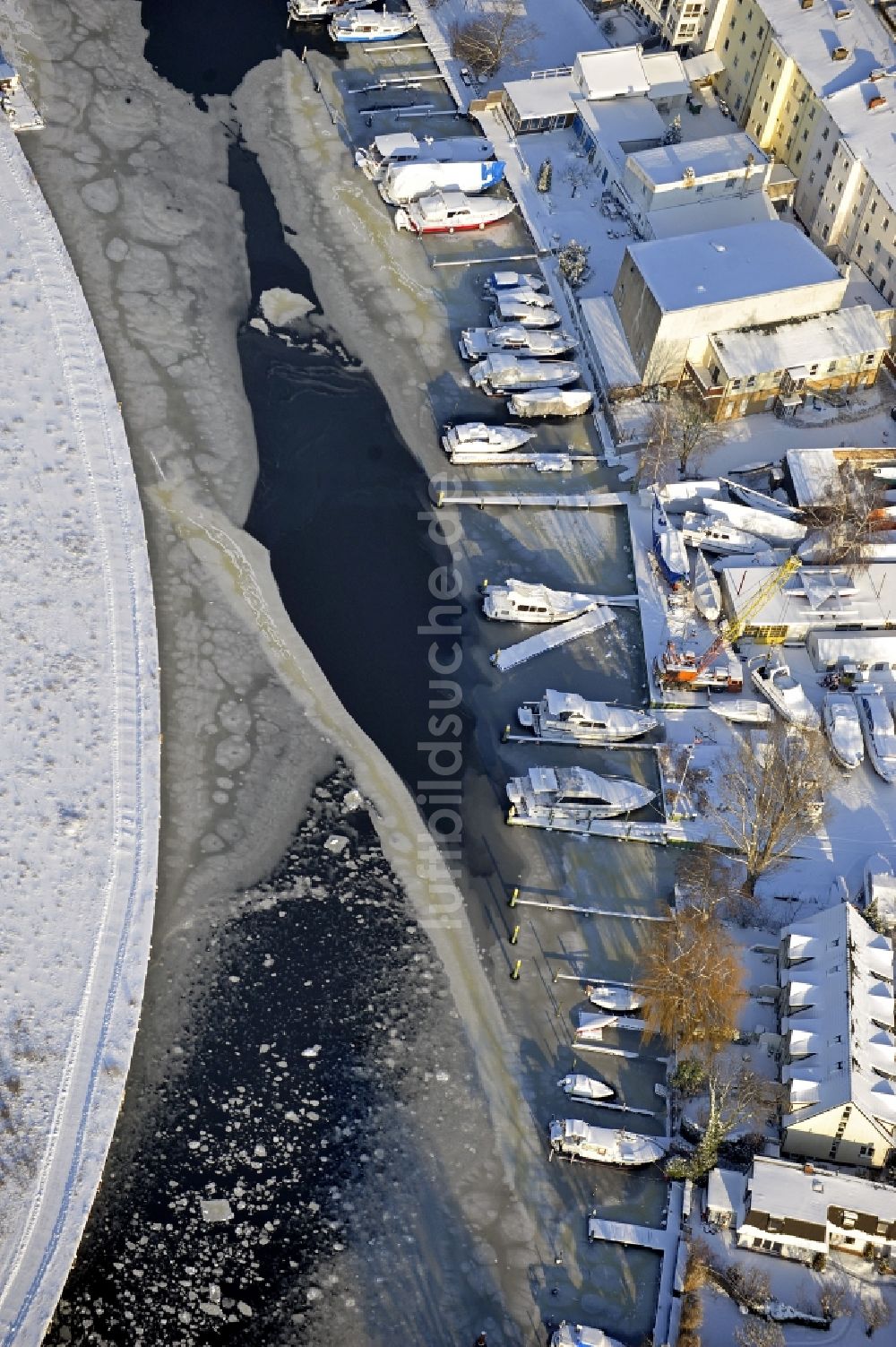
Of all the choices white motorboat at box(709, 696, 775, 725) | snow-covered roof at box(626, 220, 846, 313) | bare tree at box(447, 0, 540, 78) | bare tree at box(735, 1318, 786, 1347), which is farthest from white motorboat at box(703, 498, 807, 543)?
bare tree at box(447, 0, 540, 78)

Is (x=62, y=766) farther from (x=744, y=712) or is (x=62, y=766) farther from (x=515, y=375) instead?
(x=515, y=375)

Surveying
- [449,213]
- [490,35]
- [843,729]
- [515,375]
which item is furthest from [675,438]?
[490,35]

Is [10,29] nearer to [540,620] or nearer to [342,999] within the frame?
[540,620]

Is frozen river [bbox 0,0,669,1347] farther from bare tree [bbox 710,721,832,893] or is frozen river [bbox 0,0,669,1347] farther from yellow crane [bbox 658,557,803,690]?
bare tree [bbox 710,721,832,893]

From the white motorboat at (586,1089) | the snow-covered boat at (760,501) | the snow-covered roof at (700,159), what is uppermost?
the snow-covered roof at (700,159)

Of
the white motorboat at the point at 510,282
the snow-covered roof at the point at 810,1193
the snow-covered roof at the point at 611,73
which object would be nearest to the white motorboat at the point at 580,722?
the snow-covered roof at the point at 810,1193

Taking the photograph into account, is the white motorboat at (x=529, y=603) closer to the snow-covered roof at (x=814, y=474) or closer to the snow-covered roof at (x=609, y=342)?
the snow-covered roof at (x=814, y=474)
